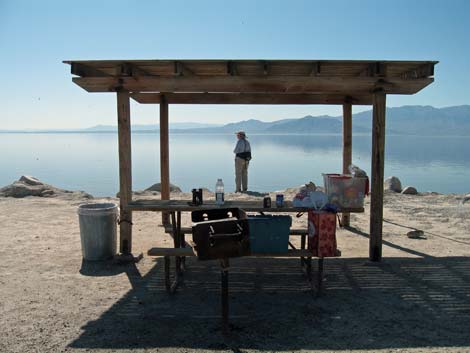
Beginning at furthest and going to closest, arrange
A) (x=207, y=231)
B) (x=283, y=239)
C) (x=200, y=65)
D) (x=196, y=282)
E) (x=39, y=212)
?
(x=39, y=212) < (x=200, y=65) < (x=196, y=282) < (x=283, y=239) < (x=207, y=231)

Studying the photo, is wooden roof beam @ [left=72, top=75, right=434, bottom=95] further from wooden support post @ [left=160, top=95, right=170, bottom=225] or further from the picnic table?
wooden support post @ [left=160, top=95, right=170, bottom=225]

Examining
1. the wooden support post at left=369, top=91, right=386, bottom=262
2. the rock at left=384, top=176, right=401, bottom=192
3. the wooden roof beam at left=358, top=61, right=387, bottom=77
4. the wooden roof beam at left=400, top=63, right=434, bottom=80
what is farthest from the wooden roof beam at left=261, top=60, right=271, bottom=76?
the rock at left=384, top=176, right=401, bottom=192

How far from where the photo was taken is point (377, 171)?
283 inches

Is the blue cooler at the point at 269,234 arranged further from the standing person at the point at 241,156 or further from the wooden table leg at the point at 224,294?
the standing person at the point at 241,156

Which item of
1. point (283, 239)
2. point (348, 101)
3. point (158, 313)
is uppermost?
point (348, 101)

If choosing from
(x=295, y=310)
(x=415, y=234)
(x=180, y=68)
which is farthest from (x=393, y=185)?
(x=295, y=310)

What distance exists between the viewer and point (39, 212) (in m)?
11.7

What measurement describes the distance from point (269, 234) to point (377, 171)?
240cm

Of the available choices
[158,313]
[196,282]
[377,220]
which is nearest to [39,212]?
[196,282]

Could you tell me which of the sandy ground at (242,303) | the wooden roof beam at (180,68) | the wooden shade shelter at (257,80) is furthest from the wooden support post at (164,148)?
the wooden roof beam at (180,68)

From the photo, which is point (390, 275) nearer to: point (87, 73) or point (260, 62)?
point (260, 62)

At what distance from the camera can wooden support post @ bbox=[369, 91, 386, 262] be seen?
23.4 feet

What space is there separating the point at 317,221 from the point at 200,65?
2.91 meters

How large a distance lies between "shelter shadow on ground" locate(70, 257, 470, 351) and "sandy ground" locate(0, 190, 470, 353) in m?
0.01
